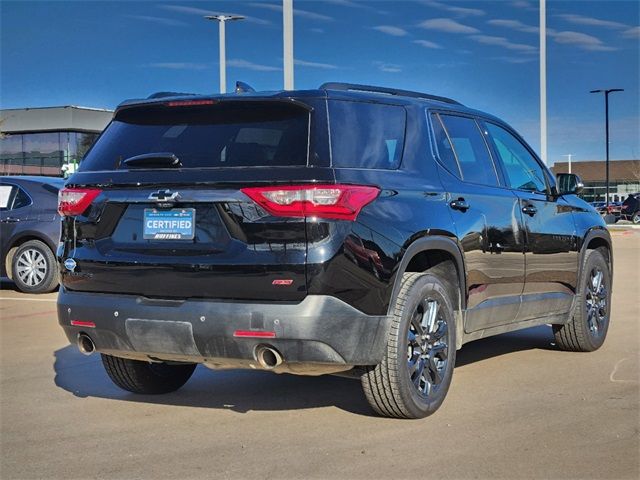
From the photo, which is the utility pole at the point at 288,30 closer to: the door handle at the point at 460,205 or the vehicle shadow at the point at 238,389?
the vehicle shadow at the point at 238,389

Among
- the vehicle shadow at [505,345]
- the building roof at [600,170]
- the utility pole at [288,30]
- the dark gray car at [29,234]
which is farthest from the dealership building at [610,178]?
the vehicle shadow at [505,345]

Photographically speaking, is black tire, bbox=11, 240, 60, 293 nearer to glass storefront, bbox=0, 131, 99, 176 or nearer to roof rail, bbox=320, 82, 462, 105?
roof rail, bbox=320, 82, 462, 105

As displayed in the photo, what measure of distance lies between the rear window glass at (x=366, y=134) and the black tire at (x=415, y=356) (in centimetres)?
73

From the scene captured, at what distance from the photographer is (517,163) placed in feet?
22.1

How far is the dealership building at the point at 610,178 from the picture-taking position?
8938 centimetres

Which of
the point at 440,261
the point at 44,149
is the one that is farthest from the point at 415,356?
the point at 44,149

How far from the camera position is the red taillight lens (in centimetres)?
446

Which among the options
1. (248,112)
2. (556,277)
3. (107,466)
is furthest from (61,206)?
(556,277)

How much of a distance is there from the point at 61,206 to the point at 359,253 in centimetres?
190

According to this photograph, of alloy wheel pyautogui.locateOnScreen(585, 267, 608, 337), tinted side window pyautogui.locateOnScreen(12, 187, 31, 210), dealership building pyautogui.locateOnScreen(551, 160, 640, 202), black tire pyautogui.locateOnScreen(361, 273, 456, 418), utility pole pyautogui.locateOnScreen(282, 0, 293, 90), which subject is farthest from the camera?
dealership building pyautogui.locateOnScreen(551, 160, 640, 202)

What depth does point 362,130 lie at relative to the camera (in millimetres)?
4992

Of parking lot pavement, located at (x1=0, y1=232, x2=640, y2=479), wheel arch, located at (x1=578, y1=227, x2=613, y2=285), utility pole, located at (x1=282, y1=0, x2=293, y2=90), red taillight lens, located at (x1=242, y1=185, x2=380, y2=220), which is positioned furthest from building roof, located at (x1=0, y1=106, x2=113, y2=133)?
red taillight lens, located at (x1=242, y1=185, x2=380, y2=220)

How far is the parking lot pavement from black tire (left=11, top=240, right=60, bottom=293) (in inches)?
187

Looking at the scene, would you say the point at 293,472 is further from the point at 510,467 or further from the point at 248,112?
the point at 248,112
